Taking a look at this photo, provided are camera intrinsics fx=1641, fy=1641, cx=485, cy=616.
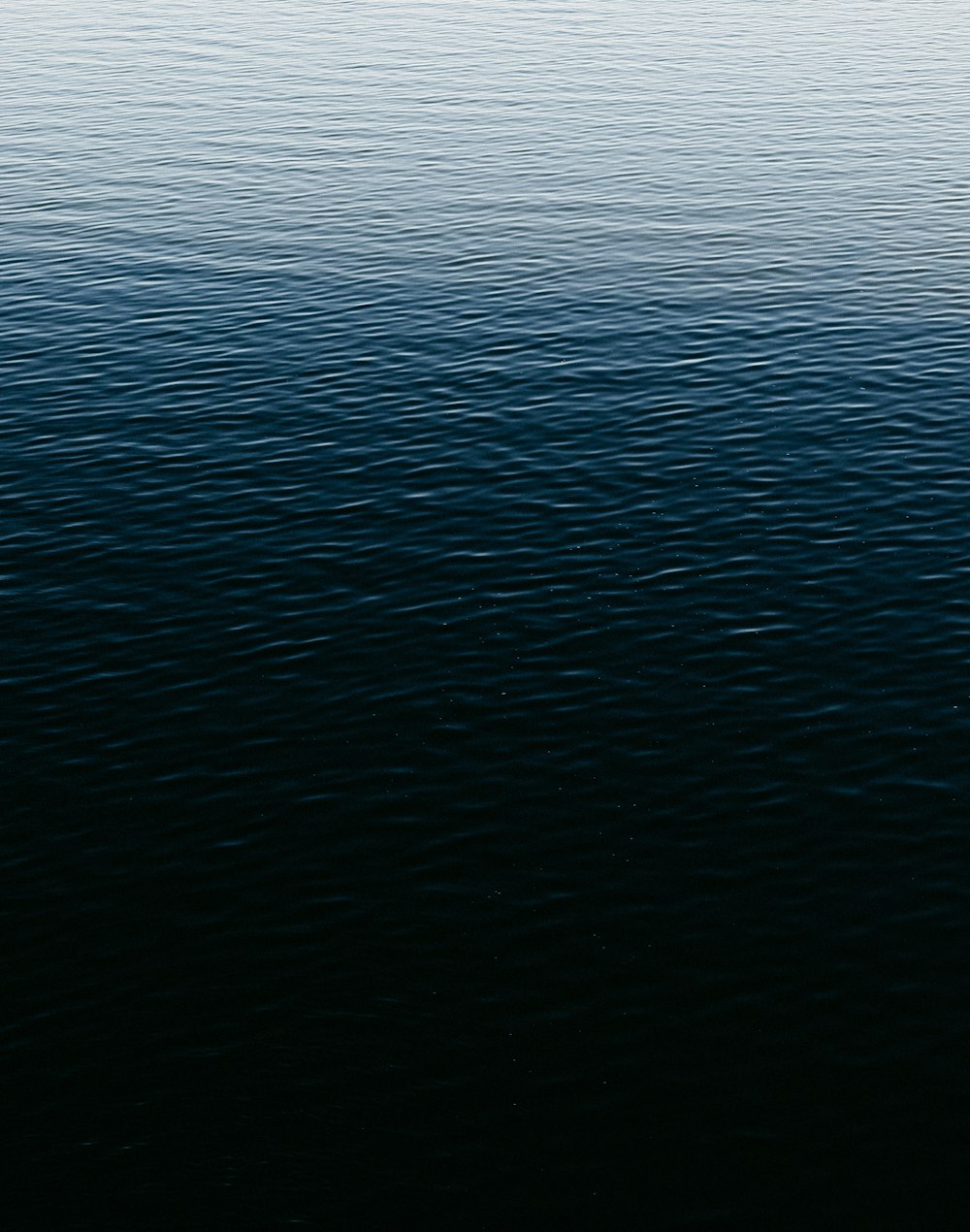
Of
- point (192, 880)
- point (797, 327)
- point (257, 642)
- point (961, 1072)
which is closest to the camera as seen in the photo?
point (961, 1072)

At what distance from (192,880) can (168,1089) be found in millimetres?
9704

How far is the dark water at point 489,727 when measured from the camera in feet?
141

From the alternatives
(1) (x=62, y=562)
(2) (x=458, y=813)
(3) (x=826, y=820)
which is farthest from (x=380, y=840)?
(1) (x=62, y=562)

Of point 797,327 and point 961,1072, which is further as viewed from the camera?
point 797,327

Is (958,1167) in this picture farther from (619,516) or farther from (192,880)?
(619,516)

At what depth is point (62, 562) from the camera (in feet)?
247

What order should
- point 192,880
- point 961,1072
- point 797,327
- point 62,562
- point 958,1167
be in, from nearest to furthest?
point 958,1167
point 961,1072
point 192,880
point 62,562
point 797,327

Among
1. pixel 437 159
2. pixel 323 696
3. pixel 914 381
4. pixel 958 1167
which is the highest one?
pixel 437 159

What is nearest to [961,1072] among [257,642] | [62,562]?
[257,642]

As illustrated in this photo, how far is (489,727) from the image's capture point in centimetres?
6125

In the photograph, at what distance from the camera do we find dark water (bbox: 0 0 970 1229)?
43.0 metres

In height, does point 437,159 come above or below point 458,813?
above

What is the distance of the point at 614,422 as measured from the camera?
89.1 m

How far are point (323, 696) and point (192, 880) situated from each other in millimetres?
12372
